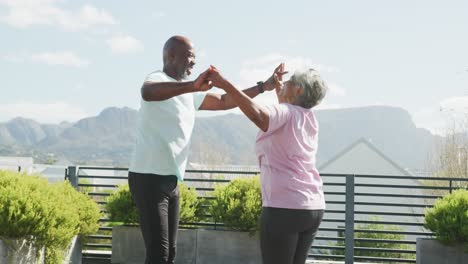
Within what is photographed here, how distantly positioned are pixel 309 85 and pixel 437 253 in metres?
3.99

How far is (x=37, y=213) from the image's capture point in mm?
5438

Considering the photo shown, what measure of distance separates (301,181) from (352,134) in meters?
178

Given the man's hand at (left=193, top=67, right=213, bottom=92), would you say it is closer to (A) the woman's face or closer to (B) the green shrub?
(A) the woman's face

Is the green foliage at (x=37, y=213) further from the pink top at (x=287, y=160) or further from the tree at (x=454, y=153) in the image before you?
the tree at (x=454, y=153)

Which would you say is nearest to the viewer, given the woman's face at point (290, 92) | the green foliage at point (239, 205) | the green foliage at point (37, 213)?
the woman's face at point (290, 92)

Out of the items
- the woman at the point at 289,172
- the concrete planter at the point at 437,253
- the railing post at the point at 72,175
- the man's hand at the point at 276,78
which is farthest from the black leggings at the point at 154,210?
the railing post at the point at 72,175

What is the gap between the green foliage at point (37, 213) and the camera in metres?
5.38

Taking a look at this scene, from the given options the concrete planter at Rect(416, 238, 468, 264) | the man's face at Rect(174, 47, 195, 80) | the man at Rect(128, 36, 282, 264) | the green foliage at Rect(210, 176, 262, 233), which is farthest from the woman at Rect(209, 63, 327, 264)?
the concrete planter at Rect(416, 238, 468, 264)

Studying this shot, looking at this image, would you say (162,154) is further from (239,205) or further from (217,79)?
(239,205)

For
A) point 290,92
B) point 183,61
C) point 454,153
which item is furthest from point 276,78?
point 454,153

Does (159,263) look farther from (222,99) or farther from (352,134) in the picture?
(352,134)

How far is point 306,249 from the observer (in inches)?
126

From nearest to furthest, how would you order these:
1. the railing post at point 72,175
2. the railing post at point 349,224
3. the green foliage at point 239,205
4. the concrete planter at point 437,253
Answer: the concrete planter at point 437,253 → the green foliage at point 239,205 → the railing post at point 349,224 → the railing post at point 72,175

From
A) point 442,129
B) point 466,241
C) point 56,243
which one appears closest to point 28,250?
point 56,243
